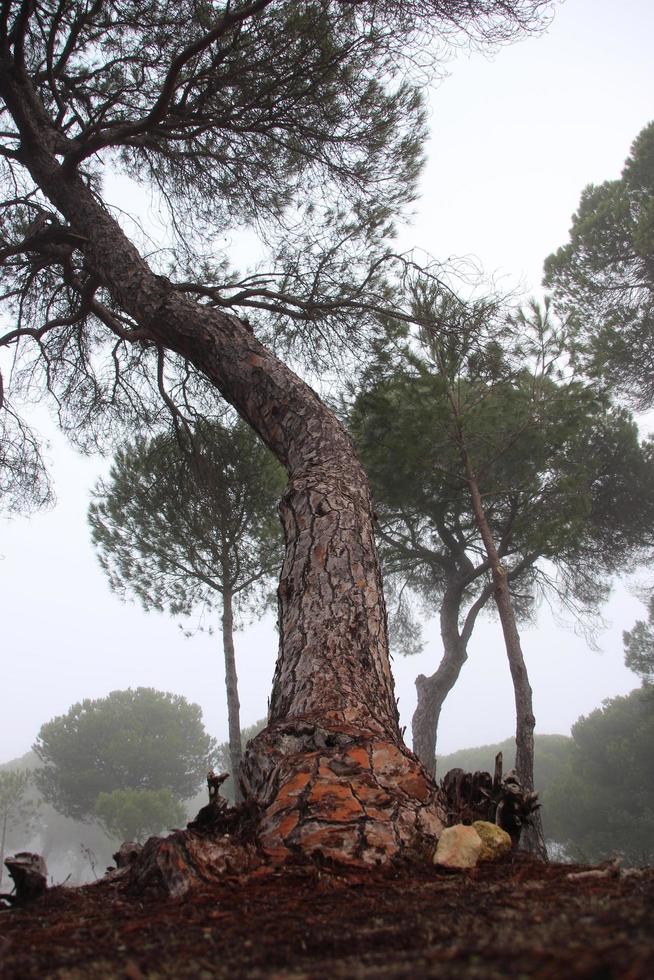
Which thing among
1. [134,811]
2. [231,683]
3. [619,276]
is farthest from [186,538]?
[134,811]

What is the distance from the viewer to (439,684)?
30.7 feet

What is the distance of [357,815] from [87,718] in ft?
104

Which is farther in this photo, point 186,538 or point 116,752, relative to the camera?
point 116,752

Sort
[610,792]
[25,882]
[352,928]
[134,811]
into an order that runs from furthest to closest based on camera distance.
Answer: [134,811] < [610,792] < [25,882] < [352,928]

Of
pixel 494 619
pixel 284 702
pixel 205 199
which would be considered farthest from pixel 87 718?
pixel 284 702

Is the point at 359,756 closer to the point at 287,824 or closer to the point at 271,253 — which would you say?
the point at 287,824

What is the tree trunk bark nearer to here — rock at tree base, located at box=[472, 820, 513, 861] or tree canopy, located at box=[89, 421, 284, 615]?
rock at tree base, located at box=[472, 820, 513, 861]

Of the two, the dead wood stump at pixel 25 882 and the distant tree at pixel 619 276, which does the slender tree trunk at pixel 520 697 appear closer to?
the dead wood stump at pixel 25 882

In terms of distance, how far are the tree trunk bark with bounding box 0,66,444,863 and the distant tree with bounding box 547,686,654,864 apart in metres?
15.5

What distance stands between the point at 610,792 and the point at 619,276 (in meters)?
14.9

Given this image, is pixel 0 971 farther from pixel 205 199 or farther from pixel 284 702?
pixel 205 199

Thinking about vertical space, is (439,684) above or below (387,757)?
below

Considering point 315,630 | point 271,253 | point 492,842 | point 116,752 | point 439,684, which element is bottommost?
point 116,752

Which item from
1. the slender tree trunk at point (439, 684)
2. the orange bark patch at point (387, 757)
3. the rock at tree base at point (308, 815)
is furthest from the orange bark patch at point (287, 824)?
the slender tree trunk at point (439, 684)
